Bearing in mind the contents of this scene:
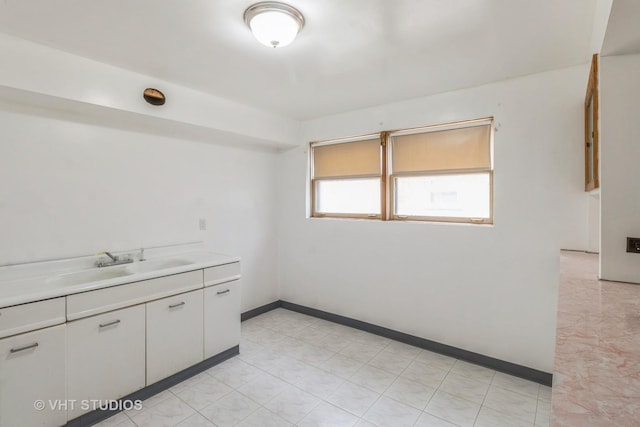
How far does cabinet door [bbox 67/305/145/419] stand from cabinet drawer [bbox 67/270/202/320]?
5 cm

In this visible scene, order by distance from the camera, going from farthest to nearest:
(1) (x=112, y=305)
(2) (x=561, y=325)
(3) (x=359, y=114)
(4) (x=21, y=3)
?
(3) (x=359, y=114)
(1) (x=112, y=305)
(4) (x=21, y=3)
(2) (x=561, y=325)

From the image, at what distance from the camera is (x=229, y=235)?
369 centimetres

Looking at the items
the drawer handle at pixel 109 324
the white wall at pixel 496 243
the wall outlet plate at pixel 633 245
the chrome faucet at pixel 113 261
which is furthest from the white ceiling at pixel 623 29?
the chrome faucet at pixel 113 261

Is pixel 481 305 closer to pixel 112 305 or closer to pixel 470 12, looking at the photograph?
pixel 470 12

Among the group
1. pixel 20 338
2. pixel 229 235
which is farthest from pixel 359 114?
pixel 20 338

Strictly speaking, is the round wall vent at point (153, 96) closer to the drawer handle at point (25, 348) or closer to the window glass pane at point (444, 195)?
the drawer handle at point (25, 348)

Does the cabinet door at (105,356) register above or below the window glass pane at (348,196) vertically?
below

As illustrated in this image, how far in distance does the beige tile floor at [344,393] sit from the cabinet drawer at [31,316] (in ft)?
2.65

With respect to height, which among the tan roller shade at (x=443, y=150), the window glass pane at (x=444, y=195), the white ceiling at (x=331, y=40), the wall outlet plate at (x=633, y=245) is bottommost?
the wall outlet plate at (x=633, y=245)

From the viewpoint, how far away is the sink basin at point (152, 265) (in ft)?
8.63

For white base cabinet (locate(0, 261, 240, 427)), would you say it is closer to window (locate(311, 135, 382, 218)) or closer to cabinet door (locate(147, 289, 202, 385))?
cabinet door (locate(147, 289, 202, 385))

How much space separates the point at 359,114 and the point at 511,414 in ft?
10.1

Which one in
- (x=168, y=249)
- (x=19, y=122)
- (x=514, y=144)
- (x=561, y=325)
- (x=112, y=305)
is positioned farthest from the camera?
(x=168, y=249)

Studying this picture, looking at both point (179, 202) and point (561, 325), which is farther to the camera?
point (179, 202)
